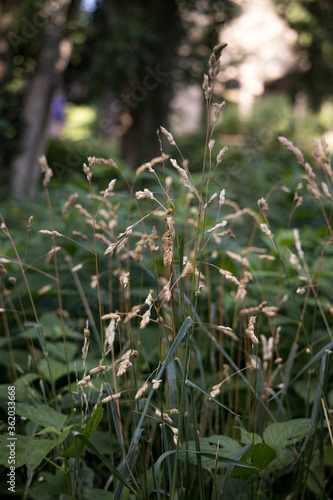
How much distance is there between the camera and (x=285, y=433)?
0.91m

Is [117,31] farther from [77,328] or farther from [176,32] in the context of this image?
[77,328]

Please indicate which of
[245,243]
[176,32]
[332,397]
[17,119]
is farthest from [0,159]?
[332,397]

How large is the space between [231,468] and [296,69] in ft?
27.8

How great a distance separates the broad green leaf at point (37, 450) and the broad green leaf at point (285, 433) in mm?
385

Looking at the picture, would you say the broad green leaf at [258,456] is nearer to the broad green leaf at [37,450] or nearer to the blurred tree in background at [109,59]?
the broad green leaf at [37,450]

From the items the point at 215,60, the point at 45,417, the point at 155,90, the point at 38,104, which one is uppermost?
the point at 215,60

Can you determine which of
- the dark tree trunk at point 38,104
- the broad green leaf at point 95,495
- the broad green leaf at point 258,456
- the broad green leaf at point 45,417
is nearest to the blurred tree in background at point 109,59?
the dark tree trunk at point 38,104

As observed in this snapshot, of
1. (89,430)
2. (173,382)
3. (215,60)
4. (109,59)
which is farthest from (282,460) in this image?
(109,59)

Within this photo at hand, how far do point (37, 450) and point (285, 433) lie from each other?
0.47m

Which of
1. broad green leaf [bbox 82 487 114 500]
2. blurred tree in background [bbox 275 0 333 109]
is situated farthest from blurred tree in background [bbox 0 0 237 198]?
broad green leaf [bbox 82 487 114 500]

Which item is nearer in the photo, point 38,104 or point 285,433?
point 285,433

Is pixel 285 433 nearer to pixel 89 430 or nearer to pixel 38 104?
pixel 89 430

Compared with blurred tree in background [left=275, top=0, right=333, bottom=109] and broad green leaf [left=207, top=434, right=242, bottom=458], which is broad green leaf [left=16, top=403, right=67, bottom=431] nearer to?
broad green leaf [left=207, top=434, right=242, bottom=458]

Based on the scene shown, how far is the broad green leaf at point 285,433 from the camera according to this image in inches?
34.6
